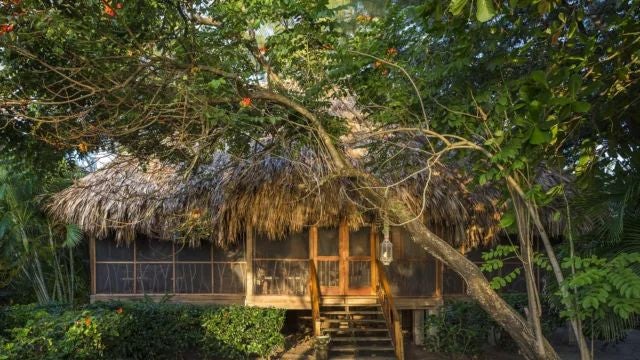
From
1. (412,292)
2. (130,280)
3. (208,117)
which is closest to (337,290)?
(412,292)

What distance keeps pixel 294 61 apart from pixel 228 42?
715 mm

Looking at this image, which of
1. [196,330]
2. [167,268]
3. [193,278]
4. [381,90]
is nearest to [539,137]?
[381,90]

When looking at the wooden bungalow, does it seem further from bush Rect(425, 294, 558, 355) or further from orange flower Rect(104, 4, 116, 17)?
orange flower Rect(104, 4, 116, 17)

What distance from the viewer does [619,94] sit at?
14.7 ft

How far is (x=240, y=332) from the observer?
783 centimetres

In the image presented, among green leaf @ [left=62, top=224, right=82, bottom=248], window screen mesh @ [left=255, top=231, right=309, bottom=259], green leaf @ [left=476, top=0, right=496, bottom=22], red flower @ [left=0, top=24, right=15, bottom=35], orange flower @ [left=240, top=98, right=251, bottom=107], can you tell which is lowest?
window screen mesh @ [left=255, top=231, right=309, bottom=259]

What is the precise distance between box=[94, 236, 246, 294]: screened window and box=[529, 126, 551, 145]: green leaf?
7003 mm

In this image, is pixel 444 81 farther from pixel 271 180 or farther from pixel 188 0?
pixel 271 180

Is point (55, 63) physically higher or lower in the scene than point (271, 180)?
higher

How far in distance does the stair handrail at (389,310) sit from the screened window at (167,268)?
2.40 m

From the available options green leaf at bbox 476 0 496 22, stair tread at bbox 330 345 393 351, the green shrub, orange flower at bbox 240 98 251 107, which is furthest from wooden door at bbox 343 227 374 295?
green leaf at bbox 476 0 496 22

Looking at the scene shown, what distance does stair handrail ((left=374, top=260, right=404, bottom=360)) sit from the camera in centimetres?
757

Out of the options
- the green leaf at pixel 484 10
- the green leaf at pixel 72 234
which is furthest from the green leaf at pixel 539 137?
the green leaf at pixel 72 234

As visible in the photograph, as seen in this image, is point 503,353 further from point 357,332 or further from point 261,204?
point 261,204
